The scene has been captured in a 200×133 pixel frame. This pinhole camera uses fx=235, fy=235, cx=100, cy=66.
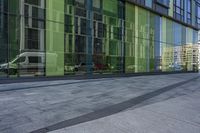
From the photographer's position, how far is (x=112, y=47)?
74.2 ft

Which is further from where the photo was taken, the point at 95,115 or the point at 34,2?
the point at 34,2

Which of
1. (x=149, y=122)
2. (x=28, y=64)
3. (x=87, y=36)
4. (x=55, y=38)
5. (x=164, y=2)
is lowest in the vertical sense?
(x=149, y=122)

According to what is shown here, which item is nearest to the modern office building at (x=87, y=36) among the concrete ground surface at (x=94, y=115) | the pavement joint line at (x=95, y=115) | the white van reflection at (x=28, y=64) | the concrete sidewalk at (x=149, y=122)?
the white van reflection at (x=28, y=64)

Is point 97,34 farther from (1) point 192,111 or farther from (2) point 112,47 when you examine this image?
(1) point 192,111

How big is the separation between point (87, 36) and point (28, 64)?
603 cm

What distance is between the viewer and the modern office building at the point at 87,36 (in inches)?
619

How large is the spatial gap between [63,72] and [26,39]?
3.81 m

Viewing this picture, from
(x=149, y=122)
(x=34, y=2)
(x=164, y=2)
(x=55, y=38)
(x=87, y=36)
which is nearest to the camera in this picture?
(x=149, y=122)

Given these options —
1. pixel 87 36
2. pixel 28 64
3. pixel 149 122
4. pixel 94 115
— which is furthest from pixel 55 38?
pixel 149 122

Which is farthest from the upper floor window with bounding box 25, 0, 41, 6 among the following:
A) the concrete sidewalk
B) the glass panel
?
the concrete sidewalk

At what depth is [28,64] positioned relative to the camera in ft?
53.5

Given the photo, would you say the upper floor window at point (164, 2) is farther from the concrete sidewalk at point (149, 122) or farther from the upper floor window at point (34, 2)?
the concrete sidewalk at point (149, 122)

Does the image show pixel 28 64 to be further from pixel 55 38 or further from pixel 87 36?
pixel 87 36

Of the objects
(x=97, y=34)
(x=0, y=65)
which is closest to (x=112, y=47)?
(x=97, y=34)
